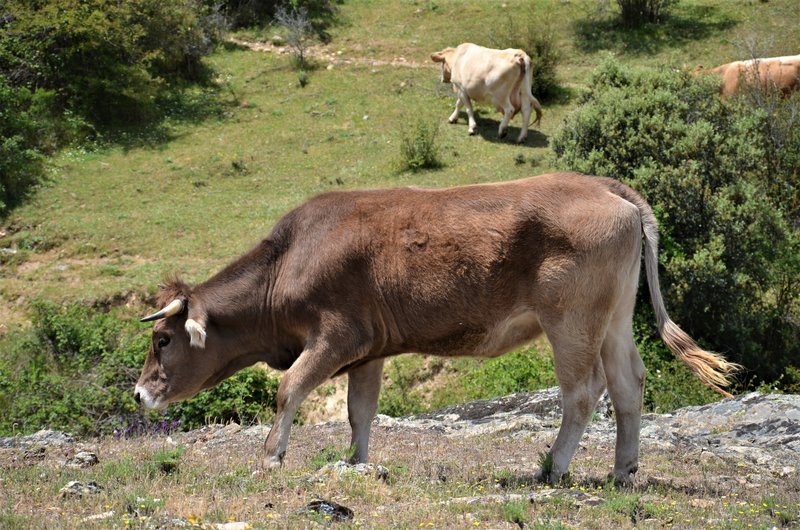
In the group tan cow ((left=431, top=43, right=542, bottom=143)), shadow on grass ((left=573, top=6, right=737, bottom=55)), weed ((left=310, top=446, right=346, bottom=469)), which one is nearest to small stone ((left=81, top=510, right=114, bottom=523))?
weed ((left=310, top=446, right=346, bottom=469))

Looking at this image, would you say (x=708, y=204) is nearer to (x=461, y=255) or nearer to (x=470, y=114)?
(x=461, y=255)

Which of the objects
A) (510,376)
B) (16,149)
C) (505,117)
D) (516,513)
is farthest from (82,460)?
(505,117)

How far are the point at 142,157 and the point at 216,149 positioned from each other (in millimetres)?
1762

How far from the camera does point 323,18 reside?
3278 centimetres

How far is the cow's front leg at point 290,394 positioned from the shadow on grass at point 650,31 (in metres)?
23.0

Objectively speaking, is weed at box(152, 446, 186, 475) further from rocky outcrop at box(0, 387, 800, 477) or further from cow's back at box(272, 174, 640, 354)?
rocky outcrop at box(0, 387, 800, 477)

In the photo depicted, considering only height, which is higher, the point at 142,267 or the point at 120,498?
the point at 120,498

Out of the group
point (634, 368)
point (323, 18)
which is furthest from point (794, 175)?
point (323, 18)

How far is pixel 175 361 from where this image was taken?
347 inches

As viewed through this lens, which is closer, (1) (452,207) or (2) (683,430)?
(1) (452,207)

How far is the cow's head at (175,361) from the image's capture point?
880 cm

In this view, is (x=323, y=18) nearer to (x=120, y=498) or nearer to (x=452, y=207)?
(x=452, y=207)

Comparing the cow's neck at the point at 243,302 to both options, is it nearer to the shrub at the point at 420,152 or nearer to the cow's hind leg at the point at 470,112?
the shrub at the point at 420,152

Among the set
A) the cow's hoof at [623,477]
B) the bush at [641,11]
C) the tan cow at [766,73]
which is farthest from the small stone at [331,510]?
the bush at [641,11]
